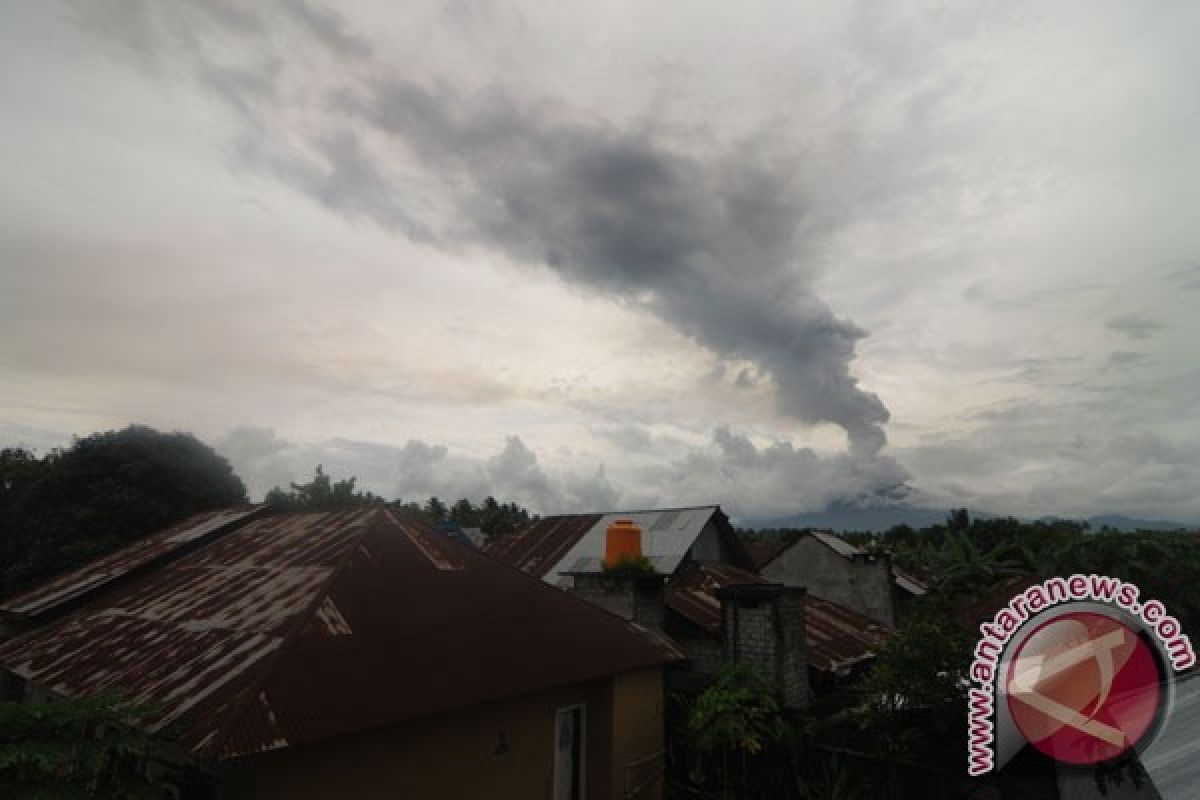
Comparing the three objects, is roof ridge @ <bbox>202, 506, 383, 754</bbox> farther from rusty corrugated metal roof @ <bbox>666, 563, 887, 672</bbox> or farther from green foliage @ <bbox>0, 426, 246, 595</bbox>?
green foliage @ <bbox>0, 426, 246, 595</bbox>

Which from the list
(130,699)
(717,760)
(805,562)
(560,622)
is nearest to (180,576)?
(130,699)

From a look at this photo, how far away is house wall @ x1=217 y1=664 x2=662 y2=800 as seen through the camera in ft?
22.5

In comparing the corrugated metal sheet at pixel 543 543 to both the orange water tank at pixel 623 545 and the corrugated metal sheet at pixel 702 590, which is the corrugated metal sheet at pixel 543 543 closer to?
the corrugated metal sheet at pixel 702 590

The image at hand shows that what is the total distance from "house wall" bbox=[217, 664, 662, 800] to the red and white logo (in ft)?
18.5

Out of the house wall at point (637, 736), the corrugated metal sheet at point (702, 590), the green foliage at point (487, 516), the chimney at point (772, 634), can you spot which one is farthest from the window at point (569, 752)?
the green foliage at point (487, 516)

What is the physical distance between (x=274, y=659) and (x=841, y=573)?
19.6 meters

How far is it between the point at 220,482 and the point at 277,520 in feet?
59.5

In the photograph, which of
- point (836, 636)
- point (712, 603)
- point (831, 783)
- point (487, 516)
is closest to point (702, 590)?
point (712, 603)

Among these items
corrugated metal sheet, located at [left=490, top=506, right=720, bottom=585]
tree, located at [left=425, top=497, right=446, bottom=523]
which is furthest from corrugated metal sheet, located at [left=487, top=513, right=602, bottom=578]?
tree, located at [left=425, top=497, right=446, bottom=523]

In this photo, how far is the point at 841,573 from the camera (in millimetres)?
22484

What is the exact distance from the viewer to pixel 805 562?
78.0 ft

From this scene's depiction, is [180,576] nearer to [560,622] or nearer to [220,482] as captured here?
[560,622]

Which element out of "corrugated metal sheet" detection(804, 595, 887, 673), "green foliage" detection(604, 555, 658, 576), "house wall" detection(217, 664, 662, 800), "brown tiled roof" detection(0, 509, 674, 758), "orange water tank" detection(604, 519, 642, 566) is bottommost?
"house wall" detection(217, 664, 662, 800)

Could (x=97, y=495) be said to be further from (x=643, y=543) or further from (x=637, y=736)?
(x=637, y=736)
